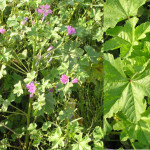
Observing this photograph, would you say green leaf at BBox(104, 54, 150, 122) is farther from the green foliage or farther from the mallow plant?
the mallow plant

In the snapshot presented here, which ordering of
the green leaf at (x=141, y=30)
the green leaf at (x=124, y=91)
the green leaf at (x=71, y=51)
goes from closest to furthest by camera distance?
the green leaf at (x=124, y=91) < the green leaf at (x=141, y=30) < the green leaf at (x=71, y=51)

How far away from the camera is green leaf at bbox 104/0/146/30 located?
5.65 ft

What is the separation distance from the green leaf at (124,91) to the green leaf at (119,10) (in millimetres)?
374

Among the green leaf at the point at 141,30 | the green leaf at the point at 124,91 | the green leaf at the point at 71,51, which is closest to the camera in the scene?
the green leaf at the point at 124,91

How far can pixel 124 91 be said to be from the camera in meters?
1.51

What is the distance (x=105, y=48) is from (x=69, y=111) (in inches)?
21.4

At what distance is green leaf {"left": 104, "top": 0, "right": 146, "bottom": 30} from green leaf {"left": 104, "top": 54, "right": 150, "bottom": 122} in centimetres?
37

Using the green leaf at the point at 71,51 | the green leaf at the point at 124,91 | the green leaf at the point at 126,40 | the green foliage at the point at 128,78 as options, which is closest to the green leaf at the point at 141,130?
the green foliage at the point at 128,78

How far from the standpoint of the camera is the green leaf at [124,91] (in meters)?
1.48

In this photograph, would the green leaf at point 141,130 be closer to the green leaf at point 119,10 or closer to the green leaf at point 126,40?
the green leaf at point 126,40

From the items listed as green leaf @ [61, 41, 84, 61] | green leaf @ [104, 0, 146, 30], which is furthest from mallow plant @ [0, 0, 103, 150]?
green leaf @ [104, 0, 146, 30]

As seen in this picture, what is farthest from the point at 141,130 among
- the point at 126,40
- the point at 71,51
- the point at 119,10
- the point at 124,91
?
the point at 119,10

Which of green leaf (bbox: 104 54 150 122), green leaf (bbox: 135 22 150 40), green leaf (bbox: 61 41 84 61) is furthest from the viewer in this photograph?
green leaf (bbox: 61 41 84 61)

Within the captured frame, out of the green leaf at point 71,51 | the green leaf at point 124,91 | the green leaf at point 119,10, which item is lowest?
the green leaf at point 124,91
